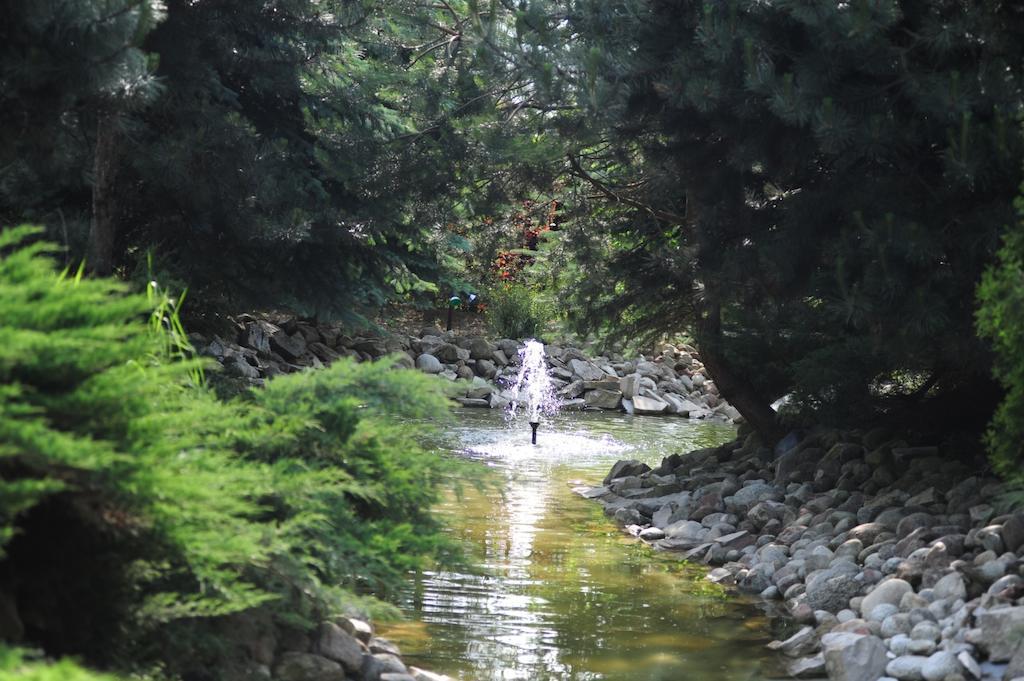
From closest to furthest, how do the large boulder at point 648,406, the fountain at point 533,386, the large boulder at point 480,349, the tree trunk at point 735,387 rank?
1. the tree trunk at point 735,387
2. the fountain at point 533,386
3. the large boulder at point 648,406
4. the large boulder at point 480,349

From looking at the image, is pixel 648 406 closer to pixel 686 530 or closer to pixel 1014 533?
pixel 686 530

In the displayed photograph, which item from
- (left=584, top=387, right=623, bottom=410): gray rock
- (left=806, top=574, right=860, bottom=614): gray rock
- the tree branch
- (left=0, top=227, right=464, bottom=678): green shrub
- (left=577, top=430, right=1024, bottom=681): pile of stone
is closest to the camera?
(left=0, top=227, right=464, bottom=678): green shrub

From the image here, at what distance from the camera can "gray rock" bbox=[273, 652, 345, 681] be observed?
3.51 m

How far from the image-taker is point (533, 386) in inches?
569

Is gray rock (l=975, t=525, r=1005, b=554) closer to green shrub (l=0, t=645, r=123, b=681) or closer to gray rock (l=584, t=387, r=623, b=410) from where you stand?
green shrub (l=0, t=645, r=123, b=681)

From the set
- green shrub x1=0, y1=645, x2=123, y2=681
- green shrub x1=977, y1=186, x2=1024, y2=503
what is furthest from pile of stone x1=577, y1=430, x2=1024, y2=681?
green shrub x1=0, y1=645, x2=123, y2=681

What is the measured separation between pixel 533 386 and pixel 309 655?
10.9m

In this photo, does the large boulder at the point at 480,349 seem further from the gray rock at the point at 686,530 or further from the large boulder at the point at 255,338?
the gray rock at the point at 686,530

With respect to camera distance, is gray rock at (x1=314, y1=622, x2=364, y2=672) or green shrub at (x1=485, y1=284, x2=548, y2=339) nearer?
gray rock at (x1=314, y1=622, x2=364, y2=672)

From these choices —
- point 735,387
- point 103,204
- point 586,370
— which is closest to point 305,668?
point 103,204

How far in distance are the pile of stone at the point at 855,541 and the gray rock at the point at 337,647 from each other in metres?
1.81

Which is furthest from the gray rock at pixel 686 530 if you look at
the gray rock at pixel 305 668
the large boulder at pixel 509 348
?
the large boulder at pixel 509 348

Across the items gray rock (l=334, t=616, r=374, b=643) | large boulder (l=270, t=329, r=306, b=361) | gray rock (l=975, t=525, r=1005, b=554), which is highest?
large boulder (l=270, t=329, r=306, b=361)

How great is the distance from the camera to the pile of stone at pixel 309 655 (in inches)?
135
